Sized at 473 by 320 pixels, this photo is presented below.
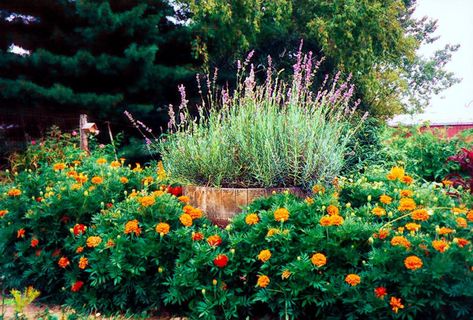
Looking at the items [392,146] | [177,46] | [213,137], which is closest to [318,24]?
[177,46]

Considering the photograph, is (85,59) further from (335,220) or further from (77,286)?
(335,220)

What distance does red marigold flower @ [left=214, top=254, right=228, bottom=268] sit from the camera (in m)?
2.66

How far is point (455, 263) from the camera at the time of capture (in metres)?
2.35

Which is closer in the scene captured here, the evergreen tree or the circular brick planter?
the circular brick planter

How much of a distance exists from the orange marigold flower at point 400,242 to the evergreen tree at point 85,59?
6691mm

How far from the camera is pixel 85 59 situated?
858 centimetres

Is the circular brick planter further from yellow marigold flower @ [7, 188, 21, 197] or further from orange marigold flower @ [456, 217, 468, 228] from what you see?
yellow marigold flower @ [7, 188, 21, 197]

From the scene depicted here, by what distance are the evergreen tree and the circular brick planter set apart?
17.5 feet

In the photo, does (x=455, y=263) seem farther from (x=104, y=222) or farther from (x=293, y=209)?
(x=104, y=222)

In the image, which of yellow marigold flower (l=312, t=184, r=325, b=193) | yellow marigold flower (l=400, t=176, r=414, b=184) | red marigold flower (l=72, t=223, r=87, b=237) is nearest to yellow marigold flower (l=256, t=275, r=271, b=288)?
yellow marigold flower (l=312, t=184, r=325, b=193)

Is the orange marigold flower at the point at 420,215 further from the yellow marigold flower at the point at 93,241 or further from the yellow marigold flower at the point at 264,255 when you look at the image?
the yellow marigold flower at the point at 93,241

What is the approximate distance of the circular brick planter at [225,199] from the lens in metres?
3.51

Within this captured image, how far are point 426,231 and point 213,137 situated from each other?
70.6 inches

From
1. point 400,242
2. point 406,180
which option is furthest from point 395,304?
point 406,180
